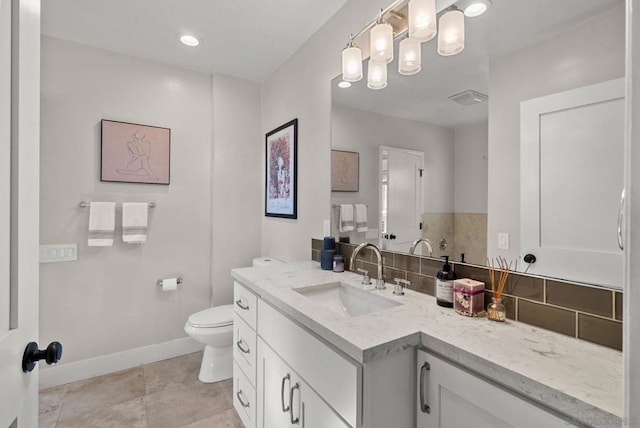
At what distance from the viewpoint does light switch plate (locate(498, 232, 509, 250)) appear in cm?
107

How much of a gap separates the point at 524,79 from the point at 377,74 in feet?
2.41

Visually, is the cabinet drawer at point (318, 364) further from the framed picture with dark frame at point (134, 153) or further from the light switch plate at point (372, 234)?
the framed picture with dark frame at point (134, 153)

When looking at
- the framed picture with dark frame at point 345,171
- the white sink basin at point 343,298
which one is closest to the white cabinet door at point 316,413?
the white sink basin at point 343,298

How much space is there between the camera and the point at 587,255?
0.88 meters

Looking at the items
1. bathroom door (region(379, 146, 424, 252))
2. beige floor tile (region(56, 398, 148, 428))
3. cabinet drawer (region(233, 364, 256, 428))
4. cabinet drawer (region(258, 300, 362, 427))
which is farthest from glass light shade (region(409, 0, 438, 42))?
beige floor tile (region(56, 398, 148, 428))

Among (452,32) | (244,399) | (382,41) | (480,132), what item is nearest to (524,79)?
(480,132)

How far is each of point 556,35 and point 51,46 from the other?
2.99 meters

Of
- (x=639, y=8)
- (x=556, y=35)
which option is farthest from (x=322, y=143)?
(x=639, y=8)

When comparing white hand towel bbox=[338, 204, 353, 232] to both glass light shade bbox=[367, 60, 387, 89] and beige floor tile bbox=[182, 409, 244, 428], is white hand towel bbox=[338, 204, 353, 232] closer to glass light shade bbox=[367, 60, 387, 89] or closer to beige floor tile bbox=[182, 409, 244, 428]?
glass light shade bbox=[367, 60, 387, 89]

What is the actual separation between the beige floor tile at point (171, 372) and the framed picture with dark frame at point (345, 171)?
180 centimetres

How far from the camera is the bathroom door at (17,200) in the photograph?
585 millimetres

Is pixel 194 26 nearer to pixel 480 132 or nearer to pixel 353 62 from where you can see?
pixel 353 62

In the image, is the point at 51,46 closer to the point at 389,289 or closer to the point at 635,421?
the point at 389,289

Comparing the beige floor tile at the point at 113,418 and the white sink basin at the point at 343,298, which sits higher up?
the white sink basin at the point at 343,298
